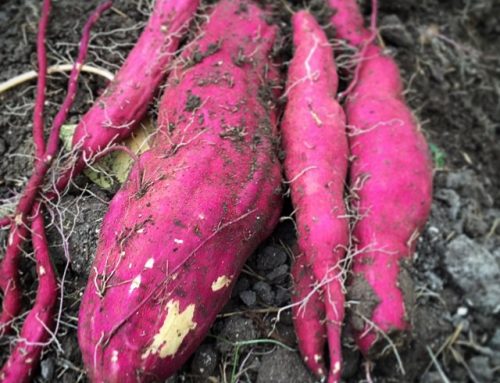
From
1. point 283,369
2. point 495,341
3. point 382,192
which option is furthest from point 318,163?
point 495,341

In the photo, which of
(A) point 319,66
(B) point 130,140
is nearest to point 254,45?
(A) point 319,66

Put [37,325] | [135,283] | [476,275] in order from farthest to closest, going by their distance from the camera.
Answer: [476,275], [37,325], [135,283]

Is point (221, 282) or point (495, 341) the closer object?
point (221, 282)

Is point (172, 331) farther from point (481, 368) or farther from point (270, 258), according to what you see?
point (481, 368)

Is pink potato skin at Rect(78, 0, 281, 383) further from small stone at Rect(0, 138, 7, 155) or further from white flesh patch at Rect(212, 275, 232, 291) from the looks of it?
small stone at Rect(0, 138, 7, 155)

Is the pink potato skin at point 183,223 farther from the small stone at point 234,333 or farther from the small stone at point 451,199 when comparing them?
the small stone at point 451,199

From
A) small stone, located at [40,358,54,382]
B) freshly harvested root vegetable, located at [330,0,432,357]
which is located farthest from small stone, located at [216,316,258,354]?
small stone, located at [40,358,54,382]

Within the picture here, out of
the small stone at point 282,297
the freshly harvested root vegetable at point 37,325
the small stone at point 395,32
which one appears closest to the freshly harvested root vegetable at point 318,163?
the small stone at point 282,297
